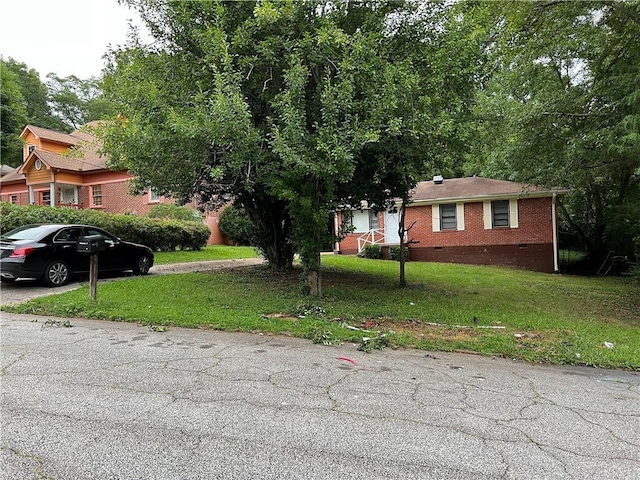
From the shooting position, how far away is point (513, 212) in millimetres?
19625

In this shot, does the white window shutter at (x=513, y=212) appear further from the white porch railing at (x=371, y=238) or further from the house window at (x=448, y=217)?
the white porch railing at (x=371, y=238)

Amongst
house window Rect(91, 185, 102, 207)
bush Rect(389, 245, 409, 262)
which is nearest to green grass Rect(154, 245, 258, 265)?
bush Rect(389, 245, 409, 262)

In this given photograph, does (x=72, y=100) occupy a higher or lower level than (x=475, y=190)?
higher

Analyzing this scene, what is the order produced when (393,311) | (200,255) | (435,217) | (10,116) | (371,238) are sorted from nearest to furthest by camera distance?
(393,311) → (200,255) → (435,217) → (371,238) → (10,116)

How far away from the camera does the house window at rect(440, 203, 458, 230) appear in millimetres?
20688

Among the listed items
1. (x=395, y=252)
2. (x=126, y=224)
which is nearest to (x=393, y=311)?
(x=126, y=224)

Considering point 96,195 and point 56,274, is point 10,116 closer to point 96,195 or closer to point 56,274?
point 96,195

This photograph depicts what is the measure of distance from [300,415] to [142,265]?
1024cm

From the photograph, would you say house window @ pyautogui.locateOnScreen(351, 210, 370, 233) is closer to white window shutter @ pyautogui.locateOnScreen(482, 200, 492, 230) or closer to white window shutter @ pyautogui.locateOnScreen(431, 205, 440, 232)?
white window shutter @ pyautogui.locateOnScreen(431, 205, 440, 232)

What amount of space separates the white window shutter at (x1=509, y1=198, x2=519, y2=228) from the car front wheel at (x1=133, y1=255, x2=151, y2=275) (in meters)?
15.1

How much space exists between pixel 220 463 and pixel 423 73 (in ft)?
24.4

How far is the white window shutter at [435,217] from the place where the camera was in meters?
20.9

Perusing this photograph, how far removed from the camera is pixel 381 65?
7.43 metres

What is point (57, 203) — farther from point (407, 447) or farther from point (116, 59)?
point (407, 447)
